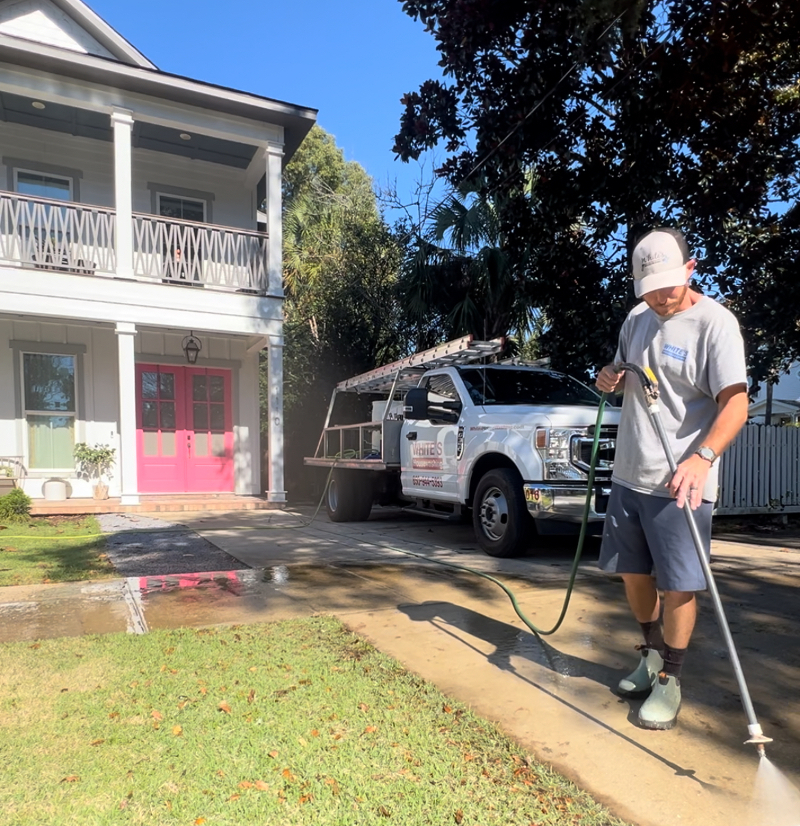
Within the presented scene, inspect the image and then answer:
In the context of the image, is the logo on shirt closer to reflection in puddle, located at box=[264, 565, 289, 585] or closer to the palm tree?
reflection in puddle, located at box=[264, 565, 289, 585]

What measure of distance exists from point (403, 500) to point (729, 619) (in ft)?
17.4

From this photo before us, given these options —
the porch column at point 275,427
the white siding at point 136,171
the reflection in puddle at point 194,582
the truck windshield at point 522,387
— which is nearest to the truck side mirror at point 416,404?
the truck windshield at point 522,387

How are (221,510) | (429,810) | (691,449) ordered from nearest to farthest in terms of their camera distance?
1. (429,810)
2. (691,449)
3. (221,510)

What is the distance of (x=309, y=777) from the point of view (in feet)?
7.66

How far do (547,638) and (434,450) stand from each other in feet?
12.4

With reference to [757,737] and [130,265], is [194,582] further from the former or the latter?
[130,265]

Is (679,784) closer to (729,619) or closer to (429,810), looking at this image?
(429,810)

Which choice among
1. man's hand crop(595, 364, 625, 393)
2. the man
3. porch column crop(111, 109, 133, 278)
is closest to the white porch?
porch column crop(111, 109, 133, 278)

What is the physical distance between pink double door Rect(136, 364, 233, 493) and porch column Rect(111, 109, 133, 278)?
234 cm

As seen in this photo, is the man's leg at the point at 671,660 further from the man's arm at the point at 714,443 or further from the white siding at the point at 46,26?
the white siding at the point at 46,26

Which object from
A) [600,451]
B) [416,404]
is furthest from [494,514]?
[416,404]

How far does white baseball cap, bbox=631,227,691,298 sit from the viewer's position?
275cm

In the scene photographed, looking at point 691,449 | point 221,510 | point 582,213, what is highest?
point 582,213

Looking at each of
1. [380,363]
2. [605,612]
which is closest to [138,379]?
[380,363]
